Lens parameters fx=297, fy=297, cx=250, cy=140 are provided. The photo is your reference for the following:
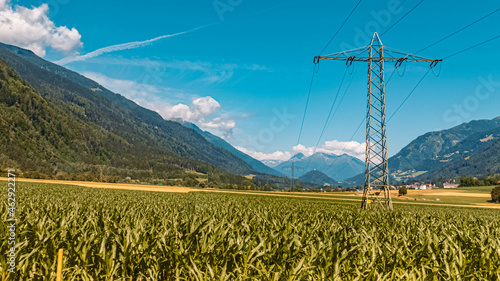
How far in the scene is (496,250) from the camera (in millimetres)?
7672

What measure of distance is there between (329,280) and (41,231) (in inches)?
298

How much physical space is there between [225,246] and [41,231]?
5040 millimetres

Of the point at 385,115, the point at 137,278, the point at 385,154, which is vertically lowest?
the point at 137,278

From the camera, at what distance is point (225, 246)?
7691mm

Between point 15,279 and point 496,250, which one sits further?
point 496,250

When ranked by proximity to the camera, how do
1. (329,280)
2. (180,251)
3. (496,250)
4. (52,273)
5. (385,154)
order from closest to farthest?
(329,280) < (52,273) < (180,251) < (496,250) < (385,154)

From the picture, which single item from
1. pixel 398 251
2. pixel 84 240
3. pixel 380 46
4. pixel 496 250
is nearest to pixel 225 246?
pixel 84 240

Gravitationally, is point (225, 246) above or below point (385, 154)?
below

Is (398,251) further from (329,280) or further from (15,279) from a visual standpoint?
(15,279)

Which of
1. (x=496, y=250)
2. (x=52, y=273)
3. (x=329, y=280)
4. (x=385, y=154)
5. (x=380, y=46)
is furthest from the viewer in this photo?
(x=380, y=46)

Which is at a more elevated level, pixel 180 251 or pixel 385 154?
pixel 385 154

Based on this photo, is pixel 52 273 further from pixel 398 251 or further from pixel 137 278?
pixel 398 251

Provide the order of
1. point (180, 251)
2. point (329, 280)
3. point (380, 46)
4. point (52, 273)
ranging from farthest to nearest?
point (380, 46)
point (180, 251)
point (52, 273)
point (329, 280)

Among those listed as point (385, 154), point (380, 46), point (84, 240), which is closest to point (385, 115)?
point (385, 154)
